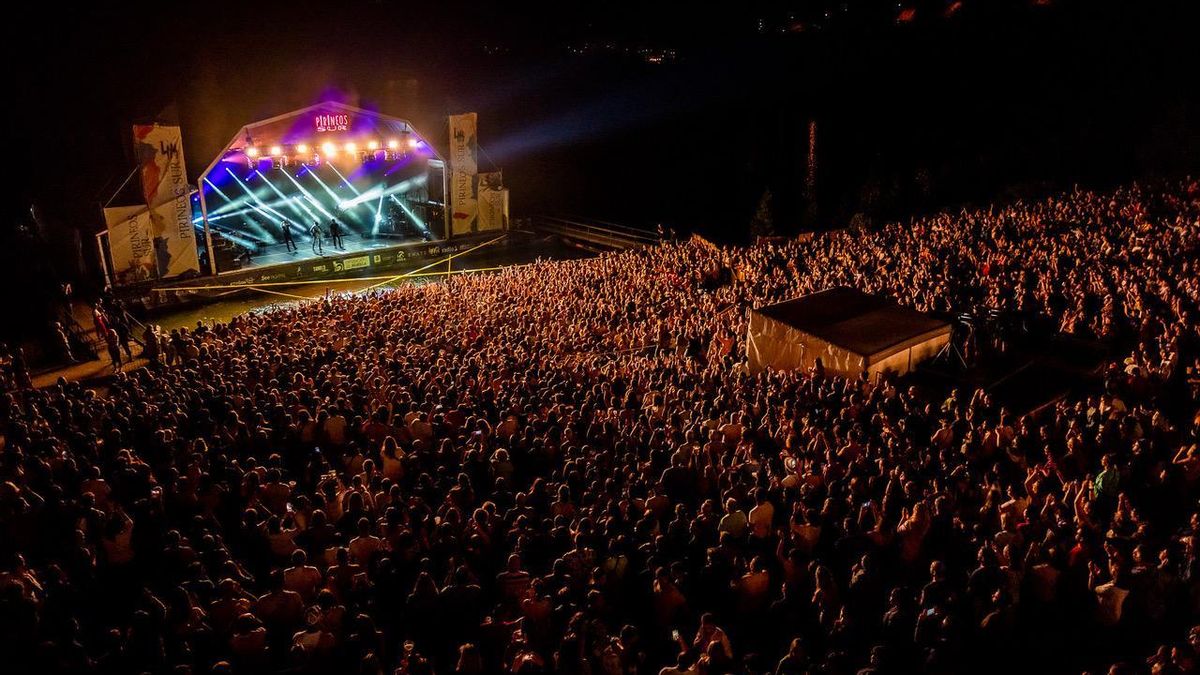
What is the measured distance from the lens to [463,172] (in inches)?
983

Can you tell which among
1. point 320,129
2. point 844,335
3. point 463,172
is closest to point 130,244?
point 320,129

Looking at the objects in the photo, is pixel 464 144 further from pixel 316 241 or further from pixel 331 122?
pixel 316 241

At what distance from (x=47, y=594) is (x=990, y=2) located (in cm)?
4298

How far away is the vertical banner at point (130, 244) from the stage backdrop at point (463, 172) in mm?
9387

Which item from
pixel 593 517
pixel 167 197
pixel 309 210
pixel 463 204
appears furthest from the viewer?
pixel 309 210

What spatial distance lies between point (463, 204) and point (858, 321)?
18.0 m

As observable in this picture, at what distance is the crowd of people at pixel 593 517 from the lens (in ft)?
15.3

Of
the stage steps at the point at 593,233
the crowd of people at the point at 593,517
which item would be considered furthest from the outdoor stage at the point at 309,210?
the crowd of people at the point at 593,517

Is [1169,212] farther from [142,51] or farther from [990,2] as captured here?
[142,51]

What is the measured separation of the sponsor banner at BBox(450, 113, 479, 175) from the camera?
2456 centimetres

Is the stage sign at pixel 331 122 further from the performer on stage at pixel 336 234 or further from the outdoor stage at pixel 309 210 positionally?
the performer on stage at pixel 336 234

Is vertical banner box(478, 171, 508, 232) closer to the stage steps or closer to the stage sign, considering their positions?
the stage steps

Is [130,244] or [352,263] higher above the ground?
[130,244]

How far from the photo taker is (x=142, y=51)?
Answer: 31094 millimetres
